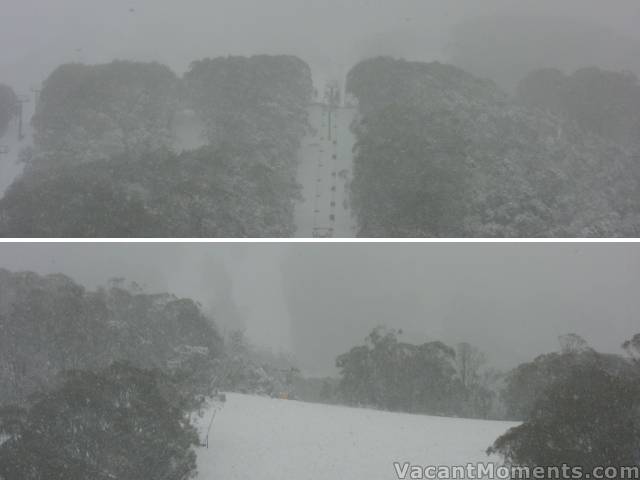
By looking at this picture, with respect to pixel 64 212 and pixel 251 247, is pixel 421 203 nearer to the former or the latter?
pixel 251 247

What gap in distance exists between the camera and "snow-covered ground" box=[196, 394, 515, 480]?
131 inches

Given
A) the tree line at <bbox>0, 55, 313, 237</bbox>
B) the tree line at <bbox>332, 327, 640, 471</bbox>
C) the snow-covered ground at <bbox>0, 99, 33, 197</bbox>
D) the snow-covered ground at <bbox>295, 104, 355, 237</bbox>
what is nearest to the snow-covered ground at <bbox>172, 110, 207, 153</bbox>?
the tree line at <bbox>0, 55, 313, 237</bbox>

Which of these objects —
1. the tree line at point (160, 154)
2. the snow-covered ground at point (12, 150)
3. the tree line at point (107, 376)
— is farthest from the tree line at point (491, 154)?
the snow-covered ground at point (12, 150)

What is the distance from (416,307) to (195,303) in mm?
1420

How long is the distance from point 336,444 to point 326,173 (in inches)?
62.1

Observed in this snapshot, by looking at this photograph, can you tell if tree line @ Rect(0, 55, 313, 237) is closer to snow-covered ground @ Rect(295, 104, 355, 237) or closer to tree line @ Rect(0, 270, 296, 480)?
snow-covered ground @ Rect(295, 104, 355, 237)

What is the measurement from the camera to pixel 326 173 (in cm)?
342

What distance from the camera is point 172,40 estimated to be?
3906mm

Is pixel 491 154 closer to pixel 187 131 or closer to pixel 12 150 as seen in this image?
pixel 187 131

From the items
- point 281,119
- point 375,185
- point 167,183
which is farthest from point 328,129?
point 167,183

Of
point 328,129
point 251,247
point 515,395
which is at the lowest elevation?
point 515,395

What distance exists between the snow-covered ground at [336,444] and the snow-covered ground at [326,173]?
1.16m

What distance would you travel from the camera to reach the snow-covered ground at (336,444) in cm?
333

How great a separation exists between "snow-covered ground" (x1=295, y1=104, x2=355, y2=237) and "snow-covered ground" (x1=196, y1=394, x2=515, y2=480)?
1162 mm
